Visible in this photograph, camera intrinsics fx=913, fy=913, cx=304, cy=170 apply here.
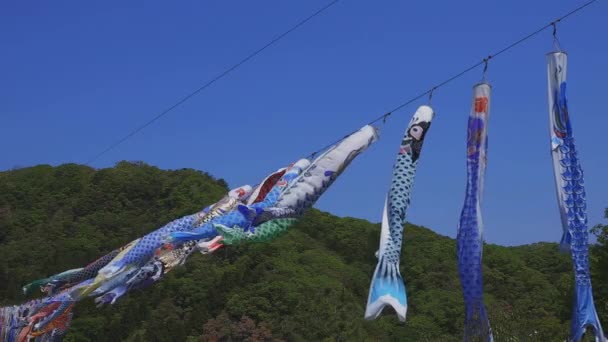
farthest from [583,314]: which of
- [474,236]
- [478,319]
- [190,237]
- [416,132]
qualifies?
[190,237]

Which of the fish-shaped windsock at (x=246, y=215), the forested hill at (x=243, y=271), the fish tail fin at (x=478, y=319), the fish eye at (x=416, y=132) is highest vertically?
the forested hill at (x=243, y=271)

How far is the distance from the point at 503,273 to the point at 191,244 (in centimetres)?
2484

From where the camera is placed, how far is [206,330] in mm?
27094

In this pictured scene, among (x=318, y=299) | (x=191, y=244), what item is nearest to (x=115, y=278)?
(x=191, y=244)

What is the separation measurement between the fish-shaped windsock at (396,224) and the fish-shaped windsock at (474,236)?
0.57 meters

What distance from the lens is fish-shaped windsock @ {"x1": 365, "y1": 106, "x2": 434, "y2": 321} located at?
8.03m

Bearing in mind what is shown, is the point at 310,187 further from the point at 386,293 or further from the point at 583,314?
the point at 583,314

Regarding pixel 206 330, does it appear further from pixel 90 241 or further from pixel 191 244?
pixel 191 244

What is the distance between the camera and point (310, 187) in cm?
1001

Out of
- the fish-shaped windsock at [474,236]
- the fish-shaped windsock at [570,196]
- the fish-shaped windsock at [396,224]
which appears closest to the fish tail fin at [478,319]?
the fish-shaped windsock at [474,236]

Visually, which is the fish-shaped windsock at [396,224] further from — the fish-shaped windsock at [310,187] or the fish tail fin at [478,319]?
the fish-shaped windsock at [310,187]

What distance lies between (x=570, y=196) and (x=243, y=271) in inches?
963

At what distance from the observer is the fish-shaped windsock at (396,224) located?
8.03m

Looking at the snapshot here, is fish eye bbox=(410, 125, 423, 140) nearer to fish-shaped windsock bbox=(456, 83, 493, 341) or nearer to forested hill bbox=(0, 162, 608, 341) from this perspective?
fish-shaped windsock bbox=(456, 83, 493, 341)
